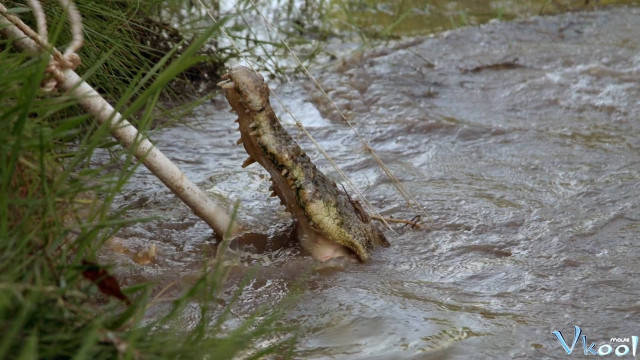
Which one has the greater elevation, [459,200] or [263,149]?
[263,149]

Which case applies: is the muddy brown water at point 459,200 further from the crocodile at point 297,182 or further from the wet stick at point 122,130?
the wet stick at point 122,130

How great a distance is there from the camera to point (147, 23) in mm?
4793

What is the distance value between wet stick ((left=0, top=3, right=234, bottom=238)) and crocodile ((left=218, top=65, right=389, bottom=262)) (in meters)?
0.28

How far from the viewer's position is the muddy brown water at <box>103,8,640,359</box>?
9.49 ft

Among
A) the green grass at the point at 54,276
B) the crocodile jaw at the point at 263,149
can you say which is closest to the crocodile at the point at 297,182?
the crocodile jaw at the point at 263,149

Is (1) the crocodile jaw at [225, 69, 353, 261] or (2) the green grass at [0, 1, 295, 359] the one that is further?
(1) the crocodile jaw at [225, 69, 353, 261]

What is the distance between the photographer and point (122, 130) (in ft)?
8.83

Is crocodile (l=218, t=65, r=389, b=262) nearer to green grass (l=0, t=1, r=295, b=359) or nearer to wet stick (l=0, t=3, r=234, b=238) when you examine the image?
wet stick (l=0, t=3, r=234, b=238)

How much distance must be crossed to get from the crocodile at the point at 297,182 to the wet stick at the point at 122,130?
282mm

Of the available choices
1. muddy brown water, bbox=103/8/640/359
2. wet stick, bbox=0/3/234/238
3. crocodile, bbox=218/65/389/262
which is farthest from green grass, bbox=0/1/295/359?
crocodile, bbox=218/65/389/262

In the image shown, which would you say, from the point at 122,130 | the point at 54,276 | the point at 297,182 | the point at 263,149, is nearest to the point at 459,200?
the point at 297,182

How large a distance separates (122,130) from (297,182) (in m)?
0.78

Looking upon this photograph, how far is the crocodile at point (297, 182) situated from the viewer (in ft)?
10.2

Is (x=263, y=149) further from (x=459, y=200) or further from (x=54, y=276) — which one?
(x=54, y=276)
